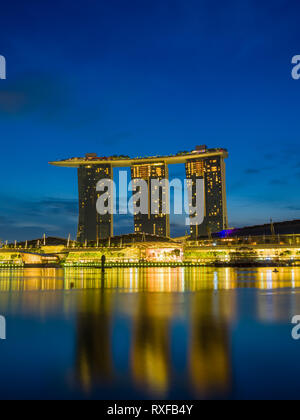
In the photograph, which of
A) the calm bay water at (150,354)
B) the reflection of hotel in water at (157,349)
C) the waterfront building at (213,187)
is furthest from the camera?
the waterfront building at (213,187)

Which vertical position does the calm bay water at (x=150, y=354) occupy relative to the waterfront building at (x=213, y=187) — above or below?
below

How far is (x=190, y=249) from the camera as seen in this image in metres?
137

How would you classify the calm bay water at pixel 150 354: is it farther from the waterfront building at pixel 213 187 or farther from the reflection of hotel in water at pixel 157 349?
the waterfront building at pixel 213 187

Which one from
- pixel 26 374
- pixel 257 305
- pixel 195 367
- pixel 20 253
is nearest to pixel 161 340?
pixel 195 367

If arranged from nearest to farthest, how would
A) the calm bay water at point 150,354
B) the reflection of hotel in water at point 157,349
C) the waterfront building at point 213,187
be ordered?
the calm bay water at point 150,354
the reflection of hotel in water at point 157,349
the waterfront building at point 213,187

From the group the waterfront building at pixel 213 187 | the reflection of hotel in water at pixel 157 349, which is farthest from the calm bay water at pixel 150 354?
the waterfront building at pixel 213 187

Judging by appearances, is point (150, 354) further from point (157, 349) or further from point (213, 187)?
point (213, 187)

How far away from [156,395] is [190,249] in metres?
130

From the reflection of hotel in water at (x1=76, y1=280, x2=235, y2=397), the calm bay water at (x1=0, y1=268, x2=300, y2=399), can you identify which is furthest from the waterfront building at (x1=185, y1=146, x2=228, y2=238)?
the calm bay water at (x1=0, y1=268, x2=300, y2=399)

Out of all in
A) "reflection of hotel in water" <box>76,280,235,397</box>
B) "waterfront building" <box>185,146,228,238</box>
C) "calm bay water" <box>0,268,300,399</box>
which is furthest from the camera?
"waterfront building" <box>185,146,228,238</box>

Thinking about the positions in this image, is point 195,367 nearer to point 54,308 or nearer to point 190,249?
point 54,308

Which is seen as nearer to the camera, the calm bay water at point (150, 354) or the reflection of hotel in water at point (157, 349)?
the calm bay water at point (150, 354)

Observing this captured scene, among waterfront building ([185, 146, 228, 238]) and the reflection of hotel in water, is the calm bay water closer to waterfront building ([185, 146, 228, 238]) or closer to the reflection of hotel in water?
the reflection of hotel in water

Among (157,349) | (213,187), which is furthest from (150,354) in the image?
(213,187)
